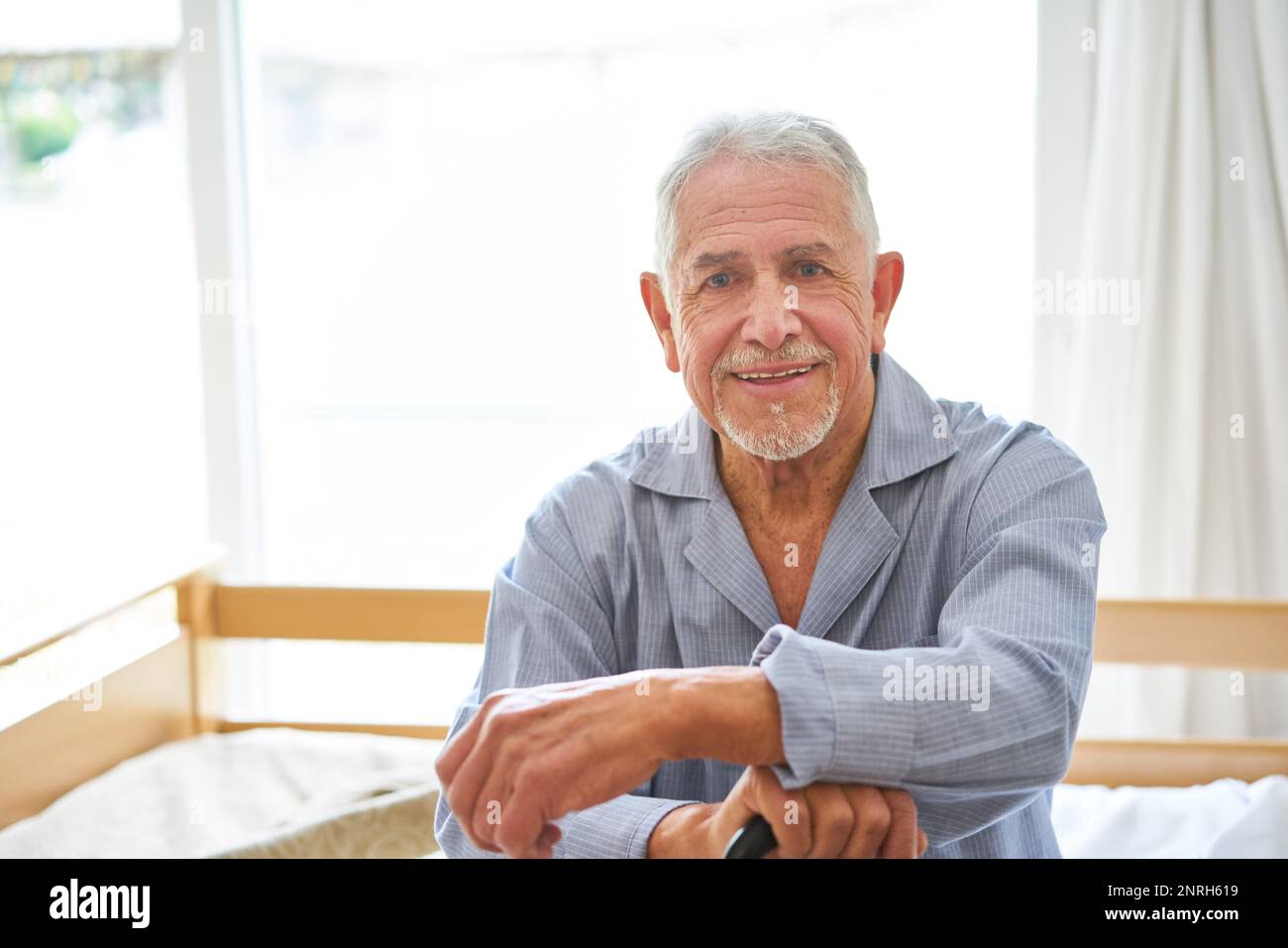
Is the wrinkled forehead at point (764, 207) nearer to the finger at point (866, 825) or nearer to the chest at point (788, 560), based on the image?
the chest at point (788, 560)

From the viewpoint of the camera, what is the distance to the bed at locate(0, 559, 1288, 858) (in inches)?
60.7

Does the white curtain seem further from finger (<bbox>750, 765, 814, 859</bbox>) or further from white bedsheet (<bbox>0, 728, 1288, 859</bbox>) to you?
finger (<bbox>750, 765, 814, 859</bbox>)

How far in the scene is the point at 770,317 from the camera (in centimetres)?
93

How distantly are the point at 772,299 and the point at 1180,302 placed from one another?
1.38 meters

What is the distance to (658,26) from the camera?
99.8 inches

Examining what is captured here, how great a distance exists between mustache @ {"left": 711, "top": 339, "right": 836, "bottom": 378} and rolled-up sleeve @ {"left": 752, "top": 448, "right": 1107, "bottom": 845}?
21 cm

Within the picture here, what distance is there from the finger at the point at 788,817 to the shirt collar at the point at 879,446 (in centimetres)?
36

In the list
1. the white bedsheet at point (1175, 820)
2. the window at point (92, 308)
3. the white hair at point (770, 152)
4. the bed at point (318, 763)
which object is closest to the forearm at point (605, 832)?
the white hair at point (770, 152)

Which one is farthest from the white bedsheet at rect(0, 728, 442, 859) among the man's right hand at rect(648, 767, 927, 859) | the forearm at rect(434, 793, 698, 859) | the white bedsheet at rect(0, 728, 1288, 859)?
the man's right hand at rect(648, 767, 927, 859)

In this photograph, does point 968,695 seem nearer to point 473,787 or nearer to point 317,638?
point 473,787

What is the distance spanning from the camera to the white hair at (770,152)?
94cm
